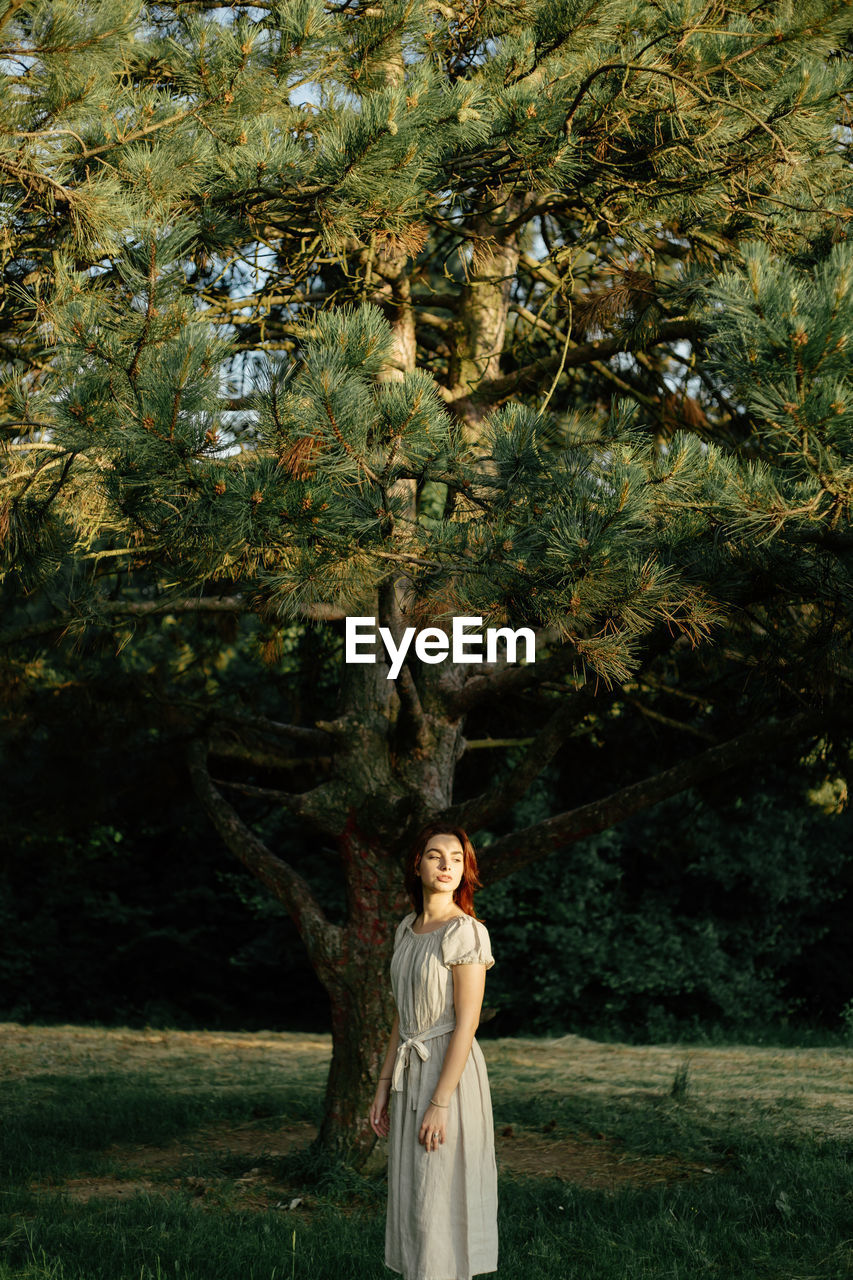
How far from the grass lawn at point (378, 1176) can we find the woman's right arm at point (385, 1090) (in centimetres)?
104

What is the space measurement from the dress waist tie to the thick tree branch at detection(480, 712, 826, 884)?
2479 mm

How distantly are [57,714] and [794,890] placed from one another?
8.86 metres

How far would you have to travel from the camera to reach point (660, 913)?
1322 cm

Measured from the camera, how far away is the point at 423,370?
4.76 meters

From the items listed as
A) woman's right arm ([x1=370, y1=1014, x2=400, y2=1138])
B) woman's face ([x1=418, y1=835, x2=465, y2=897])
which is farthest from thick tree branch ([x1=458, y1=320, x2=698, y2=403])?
woman's right arm ([x1=370, y1=1014, x2=400, y2=1138])

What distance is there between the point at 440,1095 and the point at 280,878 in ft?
10.7

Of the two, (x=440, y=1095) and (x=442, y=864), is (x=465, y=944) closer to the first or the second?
(x=442, y=864)

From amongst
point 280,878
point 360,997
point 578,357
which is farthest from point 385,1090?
point 578,357

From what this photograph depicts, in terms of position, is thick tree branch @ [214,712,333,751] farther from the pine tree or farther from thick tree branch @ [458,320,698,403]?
thick tree branch @ [458,320,698,403]

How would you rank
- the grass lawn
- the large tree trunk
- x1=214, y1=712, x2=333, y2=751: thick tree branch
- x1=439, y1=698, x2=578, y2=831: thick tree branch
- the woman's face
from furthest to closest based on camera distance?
x1=214, y1=712, x2=333, y2=751: thick tree branch, the large tree trunk, x1=439, y1=698, x2=578, y2=831: thick tree branch, the grass lawn, the woman's face

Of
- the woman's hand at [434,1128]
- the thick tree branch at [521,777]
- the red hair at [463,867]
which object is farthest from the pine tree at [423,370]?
the woman's hand at [434,1128]

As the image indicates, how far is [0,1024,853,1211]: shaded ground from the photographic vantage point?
5.45 metres

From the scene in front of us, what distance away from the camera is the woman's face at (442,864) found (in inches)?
122

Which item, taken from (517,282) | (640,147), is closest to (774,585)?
(640,147)
